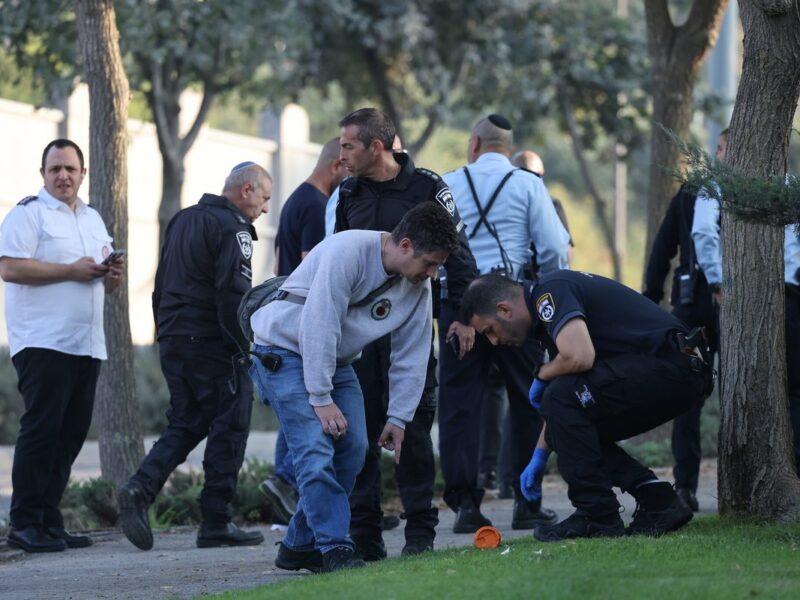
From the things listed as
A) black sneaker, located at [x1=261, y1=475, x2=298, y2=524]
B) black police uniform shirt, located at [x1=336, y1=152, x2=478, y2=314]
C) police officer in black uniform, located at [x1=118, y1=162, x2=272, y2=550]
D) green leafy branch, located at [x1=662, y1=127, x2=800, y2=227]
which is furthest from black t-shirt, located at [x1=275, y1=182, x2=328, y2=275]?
green leafy branch, located at [x1=662, y1=127, x2=800, y2=227]

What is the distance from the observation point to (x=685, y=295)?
26.4 feet

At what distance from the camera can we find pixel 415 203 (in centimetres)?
665

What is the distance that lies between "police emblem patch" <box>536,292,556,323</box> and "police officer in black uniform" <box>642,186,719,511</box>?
6.80 ft

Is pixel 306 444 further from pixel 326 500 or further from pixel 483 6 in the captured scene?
pixel 483 6

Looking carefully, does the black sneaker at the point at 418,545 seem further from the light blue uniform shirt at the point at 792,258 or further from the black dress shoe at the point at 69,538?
the light blue uniform shirt at the point at 792,258

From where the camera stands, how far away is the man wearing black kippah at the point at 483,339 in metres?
7.38

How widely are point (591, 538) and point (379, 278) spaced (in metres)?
1.48

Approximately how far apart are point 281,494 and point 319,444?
100 inches

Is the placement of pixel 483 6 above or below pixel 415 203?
above

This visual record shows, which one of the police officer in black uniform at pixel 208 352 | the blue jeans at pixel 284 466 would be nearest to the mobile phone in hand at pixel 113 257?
the police officer in black uniform at pixel 208 352

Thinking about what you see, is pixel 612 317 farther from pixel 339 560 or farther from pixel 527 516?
pixel 527 516

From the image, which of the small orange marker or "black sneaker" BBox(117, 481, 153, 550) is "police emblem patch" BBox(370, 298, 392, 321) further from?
"black sneaker" BBox(117, 481, 153, 550)

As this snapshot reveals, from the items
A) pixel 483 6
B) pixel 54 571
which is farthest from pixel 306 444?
pixel 483 6

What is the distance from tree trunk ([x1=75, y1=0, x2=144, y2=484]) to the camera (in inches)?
346
